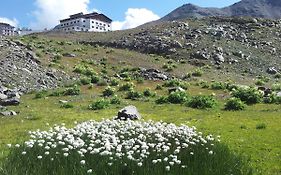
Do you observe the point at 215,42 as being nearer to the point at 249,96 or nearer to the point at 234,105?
the point at 249,96

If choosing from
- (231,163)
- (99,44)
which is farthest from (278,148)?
(99,44)

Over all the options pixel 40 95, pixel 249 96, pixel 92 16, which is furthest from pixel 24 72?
pixel 92 16

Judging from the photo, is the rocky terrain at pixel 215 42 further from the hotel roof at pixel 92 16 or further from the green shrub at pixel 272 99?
the hotel roof at pixel 92 16

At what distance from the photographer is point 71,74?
56.0m

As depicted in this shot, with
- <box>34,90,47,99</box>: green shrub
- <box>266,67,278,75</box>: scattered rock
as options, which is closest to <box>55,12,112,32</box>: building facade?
<box>266,67,278,75</box>: scattered rock

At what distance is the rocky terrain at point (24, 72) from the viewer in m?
45.3

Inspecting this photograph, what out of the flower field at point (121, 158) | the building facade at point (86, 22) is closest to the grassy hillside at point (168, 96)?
the flower field at point (121, 158)

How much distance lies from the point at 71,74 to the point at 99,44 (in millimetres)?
37723

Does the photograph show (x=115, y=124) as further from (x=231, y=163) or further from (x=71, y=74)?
(x=71, y=74)

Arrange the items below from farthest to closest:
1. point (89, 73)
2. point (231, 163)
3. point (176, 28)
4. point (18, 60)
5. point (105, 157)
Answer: point (176, 28), point (89, 73), point (18, 60), point (231, 163), point (105, 157)

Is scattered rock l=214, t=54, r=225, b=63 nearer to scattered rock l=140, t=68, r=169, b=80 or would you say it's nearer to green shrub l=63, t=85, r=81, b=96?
scattered rock l=140, t=68, r=169, b=80

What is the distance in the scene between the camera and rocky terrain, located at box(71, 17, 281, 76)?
8008cm

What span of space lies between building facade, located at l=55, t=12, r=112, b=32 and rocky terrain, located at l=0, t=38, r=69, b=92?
123519 millimetres

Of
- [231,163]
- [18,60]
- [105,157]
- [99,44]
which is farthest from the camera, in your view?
[99,44]
